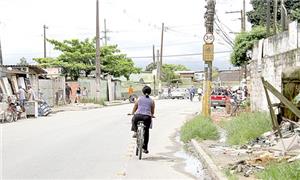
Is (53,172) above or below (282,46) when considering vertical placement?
below

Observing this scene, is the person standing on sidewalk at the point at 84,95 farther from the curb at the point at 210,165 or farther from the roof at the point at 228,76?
the roof at the point at 228,76

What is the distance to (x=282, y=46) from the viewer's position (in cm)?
1784

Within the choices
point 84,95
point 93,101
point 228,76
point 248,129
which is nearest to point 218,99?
point 93,101

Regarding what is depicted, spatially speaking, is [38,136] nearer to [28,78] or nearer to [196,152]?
[196,152]

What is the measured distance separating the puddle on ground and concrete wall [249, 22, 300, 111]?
410 centimetres

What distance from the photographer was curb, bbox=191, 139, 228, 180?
9.45 meters

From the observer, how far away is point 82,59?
58.4 meters

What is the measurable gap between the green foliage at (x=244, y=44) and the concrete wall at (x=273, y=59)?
24.3ft

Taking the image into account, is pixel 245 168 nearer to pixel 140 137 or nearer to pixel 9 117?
pixel 140 137

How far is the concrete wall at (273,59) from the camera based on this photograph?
15.8 m

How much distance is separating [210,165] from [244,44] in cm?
2239

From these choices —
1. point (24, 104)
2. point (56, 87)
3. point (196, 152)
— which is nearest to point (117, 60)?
point (56, 87)

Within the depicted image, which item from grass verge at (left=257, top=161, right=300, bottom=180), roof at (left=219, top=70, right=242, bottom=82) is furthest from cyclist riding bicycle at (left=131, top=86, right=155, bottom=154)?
roof at (left=219, top=70, right=242, bottom=82)

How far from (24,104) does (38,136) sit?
1148 cm
